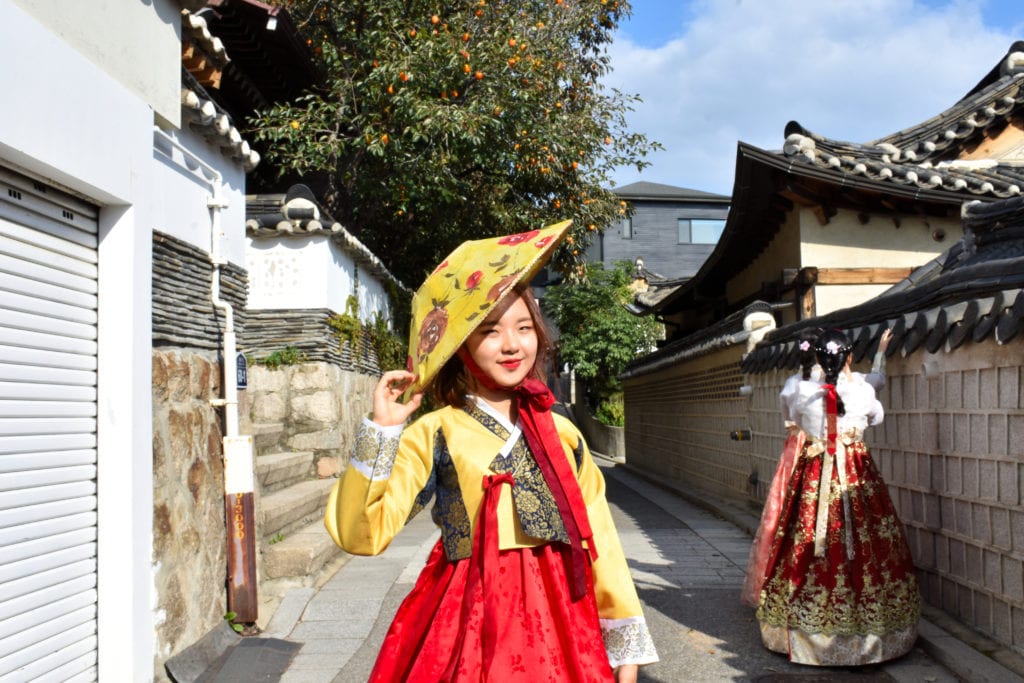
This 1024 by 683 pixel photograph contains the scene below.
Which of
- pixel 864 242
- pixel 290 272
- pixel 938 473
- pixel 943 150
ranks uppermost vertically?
pixel 943 150

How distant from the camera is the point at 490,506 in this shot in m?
2.54

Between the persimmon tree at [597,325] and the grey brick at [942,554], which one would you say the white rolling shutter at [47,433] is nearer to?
Result: the grey brick at [942,554]

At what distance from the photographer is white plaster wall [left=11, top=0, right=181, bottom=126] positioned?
12.7 ft

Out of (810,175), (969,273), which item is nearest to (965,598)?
(969,273)

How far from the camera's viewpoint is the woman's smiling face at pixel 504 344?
2.65m

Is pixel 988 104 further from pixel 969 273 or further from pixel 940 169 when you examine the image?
pixel 969 273

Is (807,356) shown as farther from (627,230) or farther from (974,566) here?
(627,230)

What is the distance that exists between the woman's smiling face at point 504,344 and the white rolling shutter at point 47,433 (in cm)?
215

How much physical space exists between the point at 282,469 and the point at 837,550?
5.35m

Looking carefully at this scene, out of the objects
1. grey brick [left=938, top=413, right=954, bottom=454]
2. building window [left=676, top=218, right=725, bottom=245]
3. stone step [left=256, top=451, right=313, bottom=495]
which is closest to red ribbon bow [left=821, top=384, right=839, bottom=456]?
grey brick [left=938, top=413, right=954, bottom=454]

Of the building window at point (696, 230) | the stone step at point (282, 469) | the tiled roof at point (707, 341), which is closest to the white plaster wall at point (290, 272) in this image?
the stone step at point (282, 469)

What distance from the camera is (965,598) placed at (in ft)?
17.3

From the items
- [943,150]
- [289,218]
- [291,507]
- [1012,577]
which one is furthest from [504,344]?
[943,150]

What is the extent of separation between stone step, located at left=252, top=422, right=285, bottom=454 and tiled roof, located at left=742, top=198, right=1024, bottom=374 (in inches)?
228
